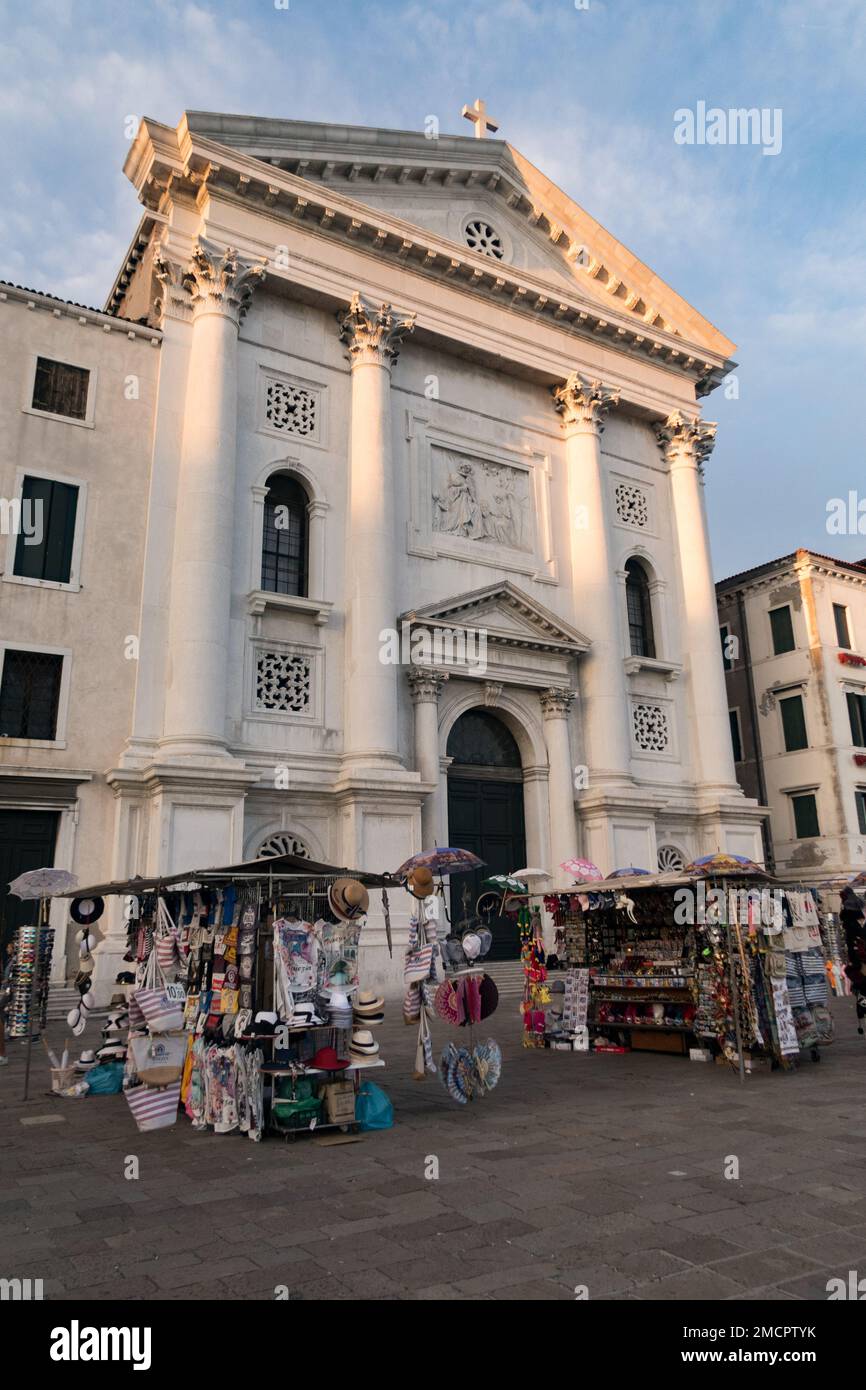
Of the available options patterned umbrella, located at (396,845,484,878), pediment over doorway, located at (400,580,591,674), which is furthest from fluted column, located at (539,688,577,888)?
patterned umbrella, located at (396,845,484,878)

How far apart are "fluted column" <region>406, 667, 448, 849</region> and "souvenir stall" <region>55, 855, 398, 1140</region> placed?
10.2 meters

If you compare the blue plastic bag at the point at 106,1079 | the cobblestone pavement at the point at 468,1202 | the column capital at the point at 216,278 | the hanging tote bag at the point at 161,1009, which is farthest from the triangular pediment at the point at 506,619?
the cobblestone pavement at the point at 468,1202

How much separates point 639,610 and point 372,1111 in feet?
64.8

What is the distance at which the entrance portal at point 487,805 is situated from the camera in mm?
21203

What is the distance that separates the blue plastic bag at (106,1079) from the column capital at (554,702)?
555 inches

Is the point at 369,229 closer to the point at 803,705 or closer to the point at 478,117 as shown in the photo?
the point at 478,117

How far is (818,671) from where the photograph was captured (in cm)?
3262

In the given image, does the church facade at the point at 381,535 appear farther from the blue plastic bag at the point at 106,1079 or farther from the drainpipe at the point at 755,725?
the drainpipe at the point at 755,725

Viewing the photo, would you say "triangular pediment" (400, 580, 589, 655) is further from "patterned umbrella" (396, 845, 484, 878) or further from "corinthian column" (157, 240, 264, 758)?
"patterned umbrella" (396, 845, 484, 878)

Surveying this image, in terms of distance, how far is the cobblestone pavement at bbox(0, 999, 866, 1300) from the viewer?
4.66 metres

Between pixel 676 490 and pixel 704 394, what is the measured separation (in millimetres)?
3923
